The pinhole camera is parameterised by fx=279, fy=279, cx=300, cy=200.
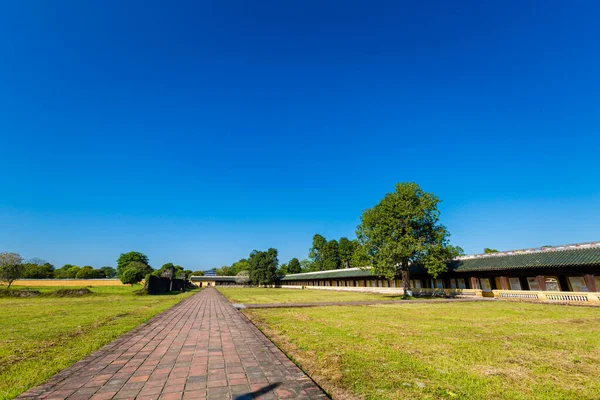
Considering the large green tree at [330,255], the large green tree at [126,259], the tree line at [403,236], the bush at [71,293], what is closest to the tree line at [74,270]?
the large green tree at [126,259]

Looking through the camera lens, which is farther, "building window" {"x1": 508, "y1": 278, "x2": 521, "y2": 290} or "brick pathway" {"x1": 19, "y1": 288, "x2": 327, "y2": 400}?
"building window" {"x1": 508, "y1": 278, "x2": 521, "y2": 290}

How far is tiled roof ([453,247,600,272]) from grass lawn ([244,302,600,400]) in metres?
12.8

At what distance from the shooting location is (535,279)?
24203mm

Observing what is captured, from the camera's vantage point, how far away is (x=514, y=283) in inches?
1022

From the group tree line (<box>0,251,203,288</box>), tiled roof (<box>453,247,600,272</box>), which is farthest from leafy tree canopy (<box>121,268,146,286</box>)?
tiled roof (<box>453,247,600,272</box>)

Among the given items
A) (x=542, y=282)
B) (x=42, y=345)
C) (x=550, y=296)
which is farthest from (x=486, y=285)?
(x=42, y=345)

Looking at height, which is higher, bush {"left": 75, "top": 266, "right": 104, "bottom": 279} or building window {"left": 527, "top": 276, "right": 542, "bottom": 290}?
bush {"left": 75, "top": 266, "right": 104, "bottom": 279}

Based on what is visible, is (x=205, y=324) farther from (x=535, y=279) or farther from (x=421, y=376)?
(x=535, y=279)

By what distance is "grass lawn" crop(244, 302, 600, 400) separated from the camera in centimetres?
459

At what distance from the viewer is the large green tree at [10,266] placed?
3550cm

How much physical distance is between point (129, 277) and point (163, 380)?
54.6m

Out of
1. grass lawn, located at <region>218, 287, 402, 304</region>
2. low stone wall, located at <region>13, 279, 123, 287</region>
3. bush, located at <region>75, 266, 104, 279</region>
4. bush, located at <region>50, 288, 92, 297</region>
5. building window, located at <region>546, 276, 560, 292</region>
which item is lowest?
grass lawn, located at <region>218, 287, 402, 304</region>

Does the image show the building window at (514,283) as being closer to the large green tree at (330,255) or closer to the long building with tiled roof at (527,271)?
the long building with tiled roof at (527,271)

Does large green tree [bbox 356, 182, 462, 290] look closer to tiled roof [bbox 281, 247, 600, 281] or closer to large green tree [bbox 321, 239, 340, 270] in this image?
tiled roof [bbox 281, 247, 600, 281]
